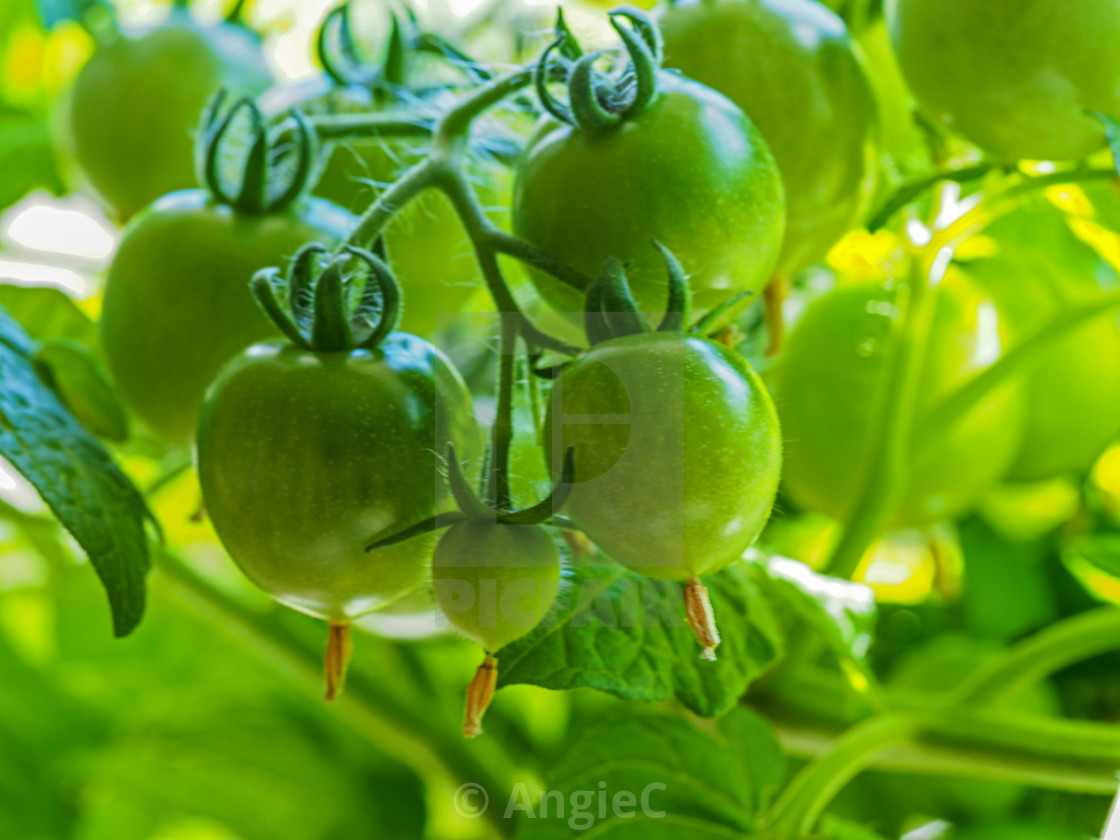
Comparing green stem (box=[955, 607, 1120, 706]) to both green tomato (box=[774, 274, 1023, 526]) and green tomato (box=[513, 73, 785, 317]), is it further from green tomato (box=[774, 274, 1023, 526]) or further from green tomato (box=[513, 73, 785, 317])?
green tomato (box=[513, 73, 785, 317])

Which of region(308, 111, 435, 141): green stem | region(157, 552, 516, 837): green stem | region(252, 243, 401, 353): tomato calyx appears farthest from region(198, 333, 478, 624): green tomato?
region(157, 552, 516, 837): green stem

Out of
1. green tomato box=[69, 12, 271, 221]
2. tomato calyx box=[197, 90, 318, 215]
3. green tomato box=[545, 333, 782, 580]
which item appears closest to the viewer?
green tomato box=[545, 333, 782, 580]

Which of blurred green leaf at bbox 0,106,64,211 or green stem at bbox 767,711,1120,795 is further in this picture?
blurred green leaf at bbox 0,106,64,211

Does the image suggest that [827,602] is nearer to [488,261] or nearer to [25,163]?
[488,261]

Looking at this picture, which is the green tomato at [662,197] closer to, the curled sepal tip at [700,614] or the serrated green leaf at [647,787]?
the curled sepal tip at [700,614]

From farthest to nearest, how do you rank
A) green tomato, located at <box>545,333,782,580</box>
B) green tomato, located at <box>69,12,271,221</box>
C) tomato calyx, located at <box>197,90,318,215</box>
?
green tomato, located at <box>69,12,271,221</box> → tomato calyx, located at <box>197,90,318,215</box> → green tomato, located at <box>545,333,782,580</box>

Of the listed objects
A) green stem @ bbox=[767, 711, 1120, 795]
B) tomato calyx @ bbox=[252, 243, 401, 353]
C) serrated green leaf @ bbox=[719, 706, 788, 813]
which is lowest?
green stem @ bbox=[767, 711, 1120, 795]

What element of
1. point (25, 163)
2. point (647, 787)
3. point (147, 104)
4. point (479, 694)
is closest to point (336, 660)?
point (479, 694)

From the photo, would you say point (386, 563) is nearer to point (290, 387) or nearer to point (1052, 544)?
point (290, 387)
